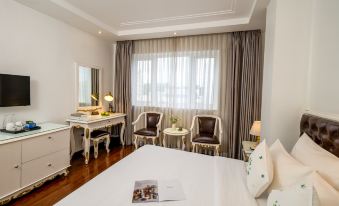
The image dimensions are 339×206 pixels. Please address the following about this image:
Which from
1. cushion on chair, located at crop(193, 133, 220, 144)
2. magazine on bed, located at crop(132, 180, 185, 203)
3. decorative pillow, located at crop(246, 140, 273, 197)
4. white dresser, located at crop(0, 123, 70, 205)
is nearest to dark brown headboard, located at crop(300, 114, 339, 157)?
decorative pillow, located at crop(246, 140, 273, 197)

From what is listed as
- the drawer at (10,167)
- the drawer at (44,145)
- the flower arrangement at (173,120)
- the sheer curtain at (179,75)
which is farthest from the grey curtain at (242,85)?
the drawer at (10,167)

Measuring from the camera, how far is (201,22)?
3324 millimetres

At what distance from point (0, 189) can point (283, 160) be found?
2.83 meters

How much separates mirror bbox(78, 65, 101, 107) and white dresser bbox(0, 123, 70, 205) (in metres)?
1.10

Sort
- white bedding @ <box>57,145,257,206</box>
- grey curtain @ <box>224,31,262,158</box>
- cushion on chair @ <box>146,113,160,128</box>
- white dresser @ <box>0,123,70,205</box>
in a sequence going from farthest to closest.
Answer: cushion on chair @ <box>146,113,160,128</box> < grey curtain @ <box>224,31,262,158</box> < white dresser @ <box>0,123,70,205</box> < white bedding @ <box>57,145,257,206</box>

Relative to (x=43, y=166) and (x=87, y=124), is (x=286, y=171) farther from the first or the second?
(x=87, y=124)

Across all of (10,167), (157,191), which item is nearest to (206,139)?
(157,191)

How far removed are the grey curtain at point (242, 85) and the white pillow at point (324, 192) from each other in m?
2.61

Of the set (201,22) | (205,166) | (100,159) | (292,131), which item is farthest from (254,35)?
(100,159)

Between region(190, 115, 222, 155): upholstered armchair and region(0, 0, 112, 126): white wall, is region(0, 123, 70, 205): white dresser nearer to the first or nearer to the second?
region(0, 0, 112, 126): white wall

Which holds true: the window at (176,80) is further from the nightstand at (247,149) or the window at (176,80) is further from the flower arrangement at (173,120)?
the nightstand at (247,149)

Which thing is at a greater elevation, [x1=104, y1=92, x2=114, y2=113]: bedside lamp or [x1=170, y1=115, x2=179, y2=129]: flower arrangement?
[x1=104, y1=92, x2=114, y2=113]: bedside lamp

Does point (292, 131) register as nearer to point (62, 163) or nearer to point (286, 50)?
point (286, 50)

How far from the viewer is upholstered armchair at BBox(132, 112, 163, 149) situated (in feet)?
12.1
